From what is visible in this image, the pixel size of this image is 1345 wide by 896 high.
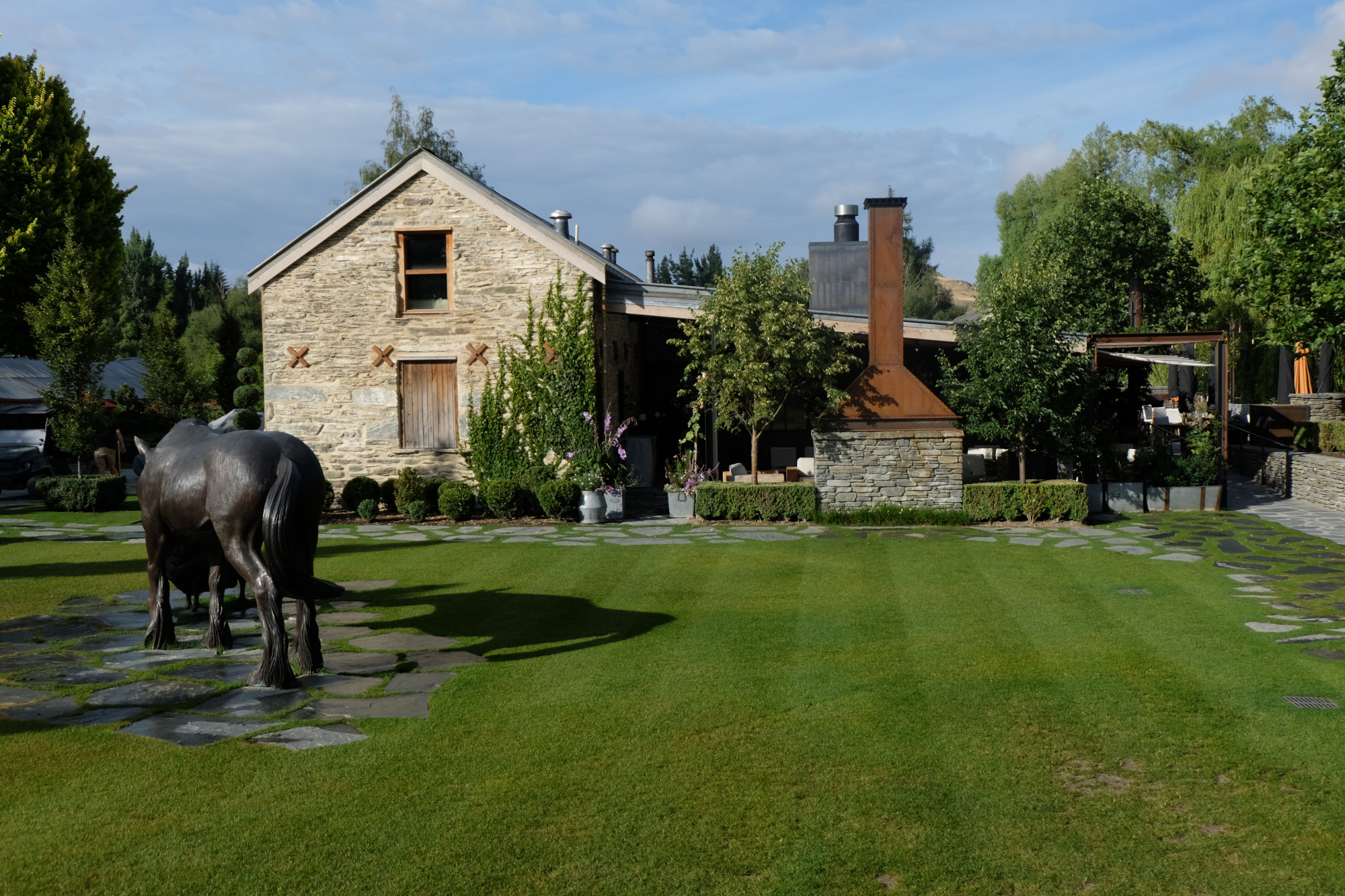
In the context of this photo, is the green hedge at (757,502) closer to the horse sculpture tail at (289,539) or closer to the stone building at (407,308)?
the stone building at (407,308)

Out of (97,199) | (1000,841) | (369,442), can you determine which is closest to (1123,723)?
(1000,841)

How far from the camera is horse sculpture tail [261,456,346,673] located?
7.62m

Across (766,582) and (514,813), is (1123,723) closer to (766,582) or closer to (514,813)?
(514,813)

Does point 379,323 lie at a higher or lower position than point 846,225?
lower

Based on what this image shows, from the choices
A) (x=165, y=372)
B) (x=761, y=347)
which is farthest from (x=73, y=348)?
(x=761, y=347)

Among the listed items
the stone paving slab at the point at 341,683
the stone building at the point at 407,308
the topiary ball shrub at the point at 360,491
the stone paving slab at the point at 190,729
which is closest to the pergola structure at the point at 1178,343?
the stone building at the point at 407,308

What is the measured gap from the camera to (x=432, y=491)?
19078 mm

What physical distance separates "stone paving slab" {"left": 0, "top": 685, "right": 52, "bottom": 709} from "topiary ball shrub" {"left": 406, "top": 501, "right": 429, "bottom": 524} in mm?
10820

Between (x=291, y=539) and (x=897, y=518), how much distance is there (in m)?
Answer: 12.0

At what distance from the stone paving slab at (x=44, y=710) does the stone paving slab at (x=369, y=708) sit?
1.65 meters

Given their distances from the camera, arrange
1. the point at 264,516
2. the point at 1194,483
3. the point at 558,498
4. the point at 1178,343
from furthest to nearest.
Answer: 1. the point at 1178,343
2. the point at 1194,483
3. the point at 558,498
4. the point at 264,516

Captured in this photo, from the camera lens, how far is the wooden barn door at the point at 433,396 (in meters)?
19.9

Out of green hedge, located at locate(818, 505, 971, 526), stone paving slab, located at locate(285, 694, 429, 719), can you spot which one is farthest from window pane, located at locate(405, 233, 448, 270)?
stone paving slab, located at locate(285, 694, 429, 719)

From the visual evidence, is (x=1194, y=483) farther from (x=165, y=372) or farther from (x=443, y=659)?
(x=165, y=372)
